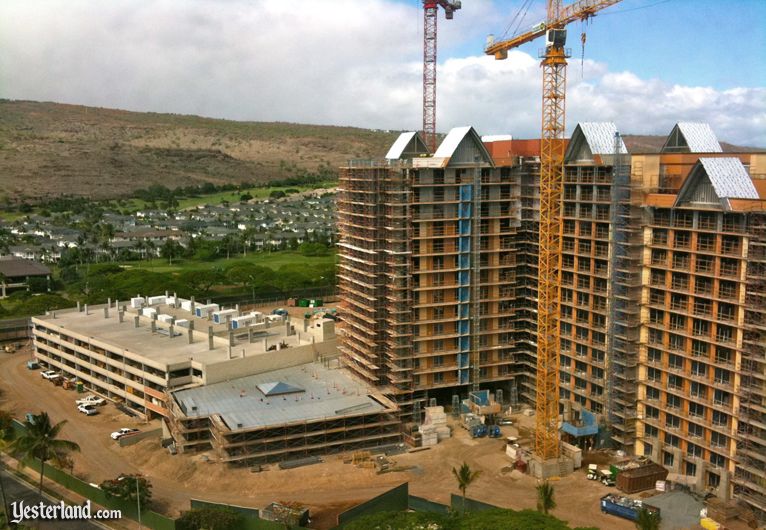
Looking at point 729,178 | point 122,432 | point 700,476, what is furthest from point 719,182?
point 122,432

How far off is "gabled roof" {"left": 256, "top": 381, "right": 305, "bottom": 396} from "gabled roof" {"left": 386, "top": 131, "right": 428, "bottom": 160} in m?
23.4

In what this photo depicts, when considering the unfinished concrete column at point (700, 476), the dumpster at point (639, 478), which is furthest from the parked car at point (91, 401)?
the unfinished concrete column at point (700, 476)

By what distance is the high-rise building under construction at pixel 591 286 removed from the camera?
5069cm

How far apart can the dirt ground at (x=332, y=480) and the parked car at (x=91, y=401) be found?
29.4 ft

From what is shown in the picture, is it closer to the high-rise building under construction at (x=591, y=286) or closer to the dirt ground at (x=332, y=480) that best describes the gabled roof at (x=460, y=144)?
the high-rise building under construction at (x=591, y=286)

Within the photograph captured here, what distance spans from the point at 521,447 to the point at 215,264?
109729 mm

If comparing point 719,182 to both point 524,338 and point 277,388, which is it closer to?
point 524,338

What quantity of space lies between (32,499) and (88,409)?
825 inches

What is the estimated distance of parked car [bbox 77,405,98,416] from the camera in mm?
73625

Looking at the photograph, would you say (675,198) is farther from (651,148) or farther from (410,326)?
(410,326)

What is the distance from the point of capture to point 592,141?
201 feet

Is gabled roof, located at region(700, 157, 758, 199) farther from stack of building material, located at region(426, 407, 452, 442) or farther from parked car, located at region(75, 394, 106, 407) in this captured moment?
parked car, located at region(75, 394, 106, 407)

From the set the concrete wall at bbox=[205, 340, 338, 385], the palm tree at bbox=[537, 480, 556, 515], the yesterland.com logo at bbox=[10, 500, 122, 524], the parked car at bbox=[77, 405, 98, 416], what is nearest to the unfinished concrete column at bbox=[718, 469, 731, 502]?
the palm tree at bbox=[537, 480, 556, 515]

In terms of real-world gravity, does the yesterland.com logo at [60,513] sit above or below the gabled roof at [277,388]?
below
